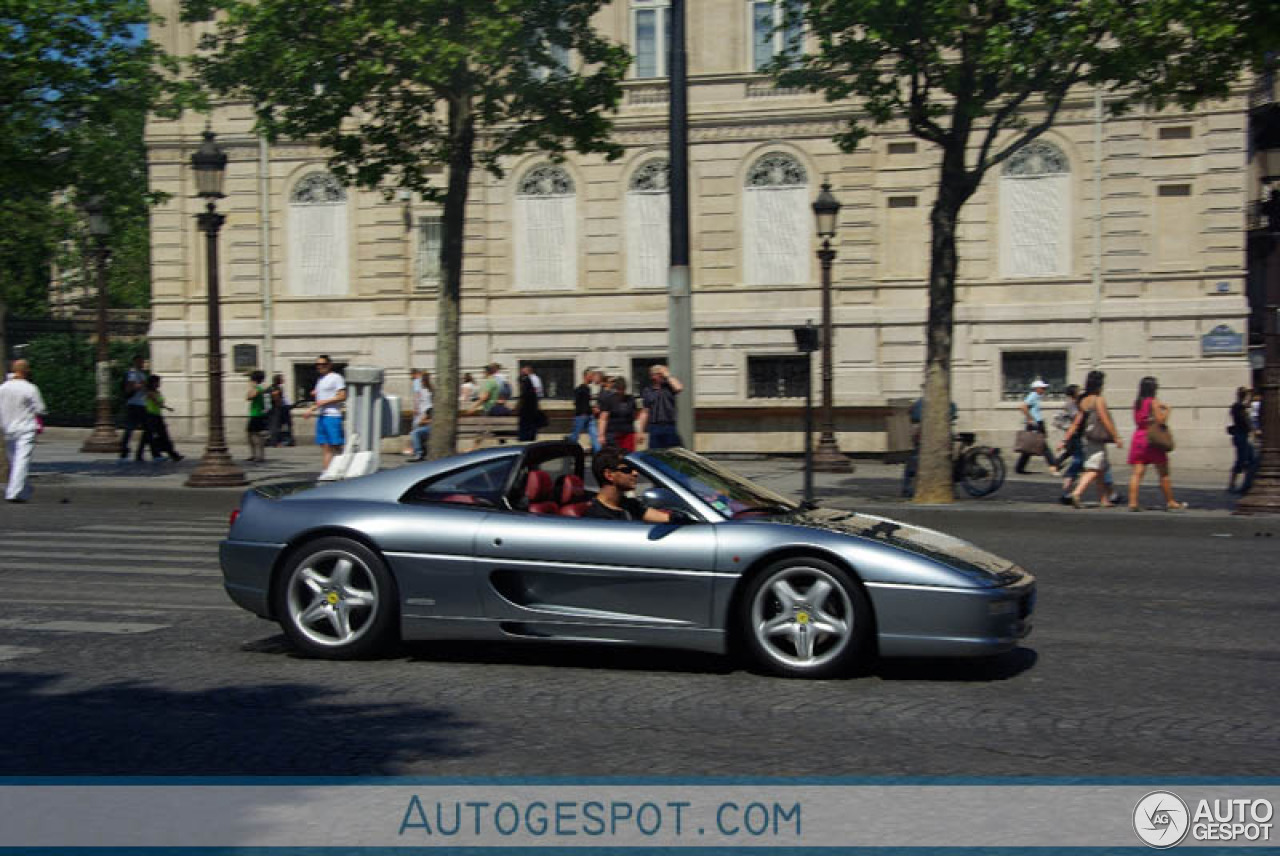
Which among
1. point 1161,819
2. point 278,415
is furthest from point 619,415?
point 1161,819

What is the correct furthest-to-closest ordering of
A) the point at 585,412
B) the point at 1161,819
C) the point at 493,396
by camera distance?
the point at 493,396 < the point at 585,412 < the point at 1161,819

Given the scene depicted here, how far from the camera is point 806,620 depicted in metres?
7.66

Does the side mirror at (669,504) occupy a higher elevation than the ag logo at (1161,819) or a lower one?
higher

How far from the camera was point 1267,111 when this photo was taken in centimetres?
3356

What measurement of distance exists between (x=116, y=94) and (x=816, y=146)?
15.1m

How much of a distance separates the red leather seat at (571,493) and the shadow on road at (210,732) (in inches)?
69.6

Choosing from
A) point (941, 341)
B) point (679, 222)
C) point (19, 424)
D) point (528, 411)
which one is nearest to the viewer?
point (679, 222)

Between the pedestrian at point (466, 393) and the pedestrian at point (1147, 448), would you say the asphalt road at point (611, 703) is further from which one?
the pedestrian at point (466, 393)

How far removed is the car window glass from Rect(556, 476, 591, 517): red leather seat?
Answer: 0.37 m

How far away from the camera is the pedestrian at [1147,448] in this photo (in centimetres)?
1834

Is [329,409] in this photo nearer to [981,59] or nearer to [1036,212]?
[981,59]

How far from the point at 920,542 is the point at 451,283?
16.4 metres

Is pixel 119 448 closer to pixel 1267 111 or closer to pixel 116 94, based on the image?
pixel 116 94

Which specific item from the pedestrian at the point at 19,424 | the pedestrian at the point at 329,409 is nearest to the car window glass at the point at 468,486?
the pedestrian at the point at 19,424
